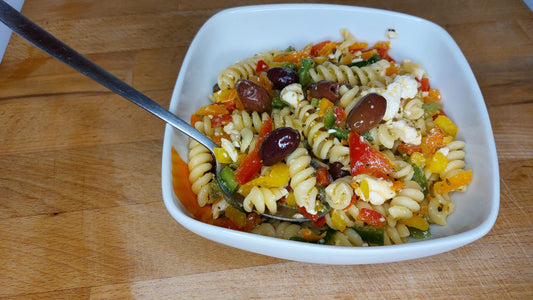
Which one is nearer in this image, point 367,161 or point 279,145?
point 279,145

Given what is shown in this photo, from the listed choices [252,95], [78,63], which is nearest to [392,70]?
[252,95]

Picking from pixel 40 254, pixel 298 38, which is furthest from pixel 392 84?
pixel 40 254

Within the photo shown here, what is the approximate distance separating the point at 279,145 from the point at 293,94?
1.29ft

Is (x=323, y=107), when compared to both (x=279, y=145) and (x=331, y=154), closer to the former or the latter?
(x=331, y=154)

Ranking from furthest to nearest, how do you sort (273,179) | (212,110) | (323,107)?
(212,110) → (323,107) → (273,179)

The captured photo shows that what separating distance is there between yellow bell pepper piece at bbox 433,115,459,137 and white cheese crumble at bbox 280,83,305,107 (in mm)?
722

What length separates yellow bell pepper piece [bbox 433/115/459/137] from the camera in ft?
7.00

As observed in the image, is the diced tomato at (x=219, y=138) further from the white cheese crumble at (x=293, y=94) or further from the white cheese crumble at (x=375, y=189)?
the white cheese crumble at (x=375, y=189)

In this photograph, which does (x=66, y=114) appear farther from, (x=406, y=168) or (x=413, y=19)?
(x=413, y=19)

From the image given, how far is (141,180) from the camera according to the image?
2.21 m

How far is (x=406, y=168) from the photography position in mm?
1856

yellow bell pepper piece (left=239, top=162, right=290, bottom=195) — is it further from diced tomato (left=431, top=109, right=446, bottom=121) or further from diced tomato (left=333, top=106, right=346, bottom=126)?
diced tomato (left=431, top=109, right=446, bottom=121)

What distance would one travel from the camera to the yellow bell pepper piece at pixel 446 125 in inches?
84.0

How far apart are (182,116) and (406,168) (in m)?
1.10
